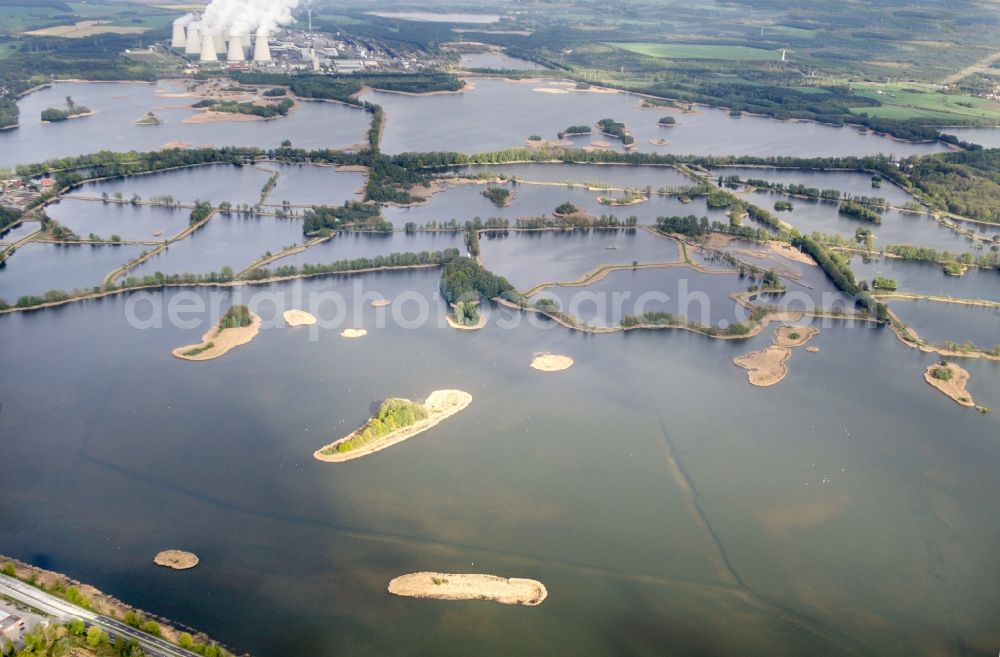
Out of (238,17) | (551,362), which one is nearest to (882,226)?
(551,362)

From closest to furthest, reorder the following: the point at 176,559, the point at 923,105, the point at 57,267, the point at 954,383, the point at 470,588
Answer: the point at 470,588 → the point at 176,559 → the point at 954,383 → the point at 57,267 → the point at 923,105

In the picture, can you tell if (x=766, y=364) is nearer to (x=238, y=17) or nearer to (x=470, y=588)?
(x=470, y=588)

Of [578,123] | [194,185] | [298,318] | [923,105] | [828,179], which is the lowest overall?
[298,318]

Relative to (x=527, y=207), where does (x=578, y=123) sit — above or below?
above

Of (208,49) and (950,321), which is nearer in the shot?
(950,321)

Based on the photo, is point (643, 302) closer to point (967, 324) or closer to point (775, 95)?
point (967, 324)

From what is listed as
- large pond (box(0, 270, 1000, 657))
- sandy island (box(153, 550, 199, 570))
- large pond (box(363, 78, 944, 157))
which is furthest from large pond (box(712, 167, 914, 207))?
sandy island (box(153, 550, 199, 570))

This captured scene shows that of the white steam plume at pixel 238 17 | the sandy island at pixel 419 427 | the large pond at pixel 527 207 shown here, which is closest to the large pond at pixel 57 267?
the large pond at pixel 527 207
